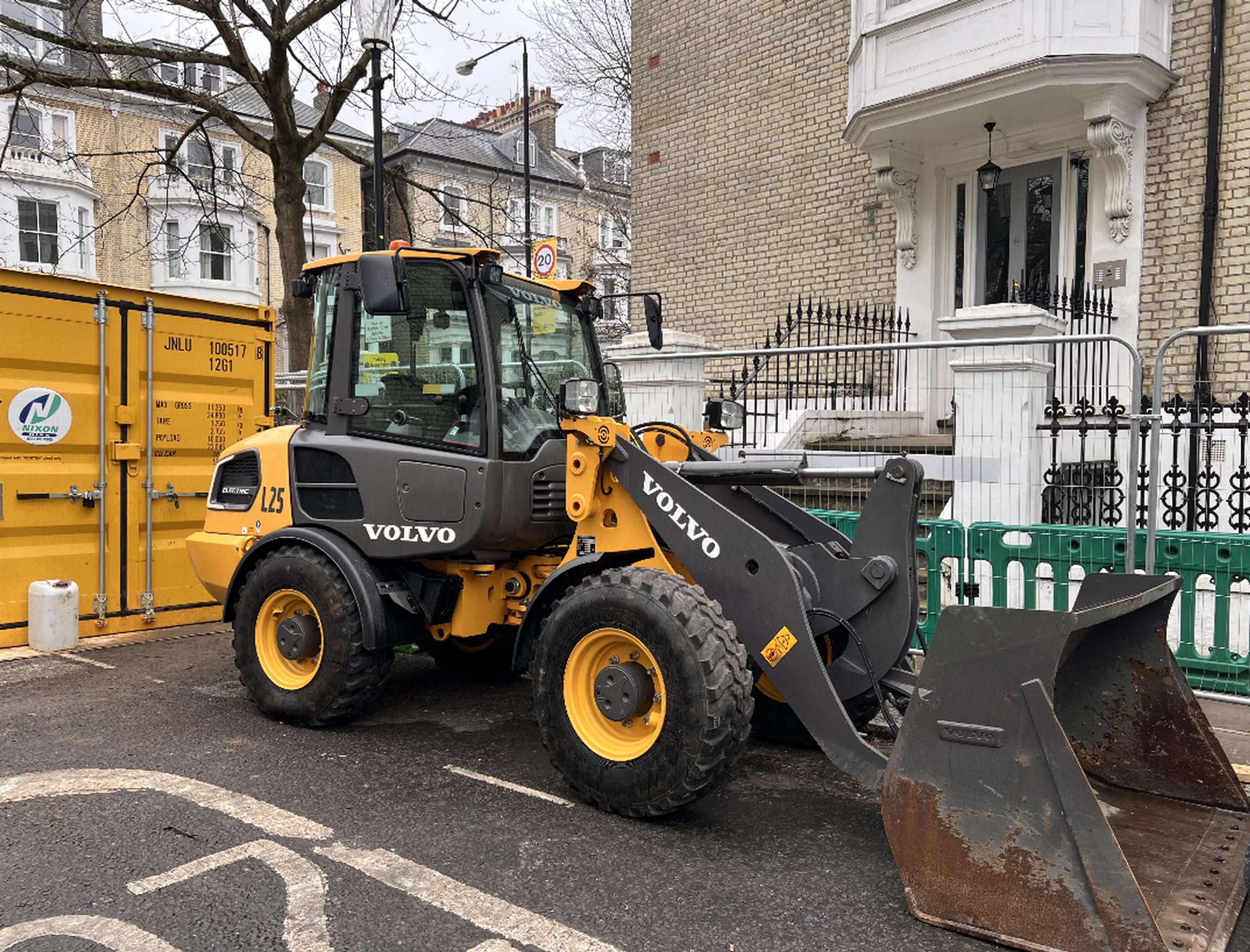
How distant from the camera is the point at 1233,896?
3180 millimetres

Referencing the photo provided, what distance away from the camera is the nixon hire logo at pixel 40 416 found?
6.66 m

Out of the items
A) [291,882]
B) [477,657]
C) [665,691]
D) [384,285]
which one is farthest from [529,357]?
[291,882]

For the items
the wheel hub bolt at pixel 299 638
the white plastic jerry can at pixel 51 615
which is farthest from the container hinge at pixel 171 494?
the wheel hub bolt at pixel 299 638

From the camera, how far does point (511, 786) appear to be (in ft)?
14.3

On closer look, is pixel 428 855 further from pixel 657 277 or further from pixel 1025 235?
pixel 657 277

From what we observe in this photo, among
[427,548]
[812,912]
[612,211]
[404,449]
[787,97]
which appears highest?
[612,211]

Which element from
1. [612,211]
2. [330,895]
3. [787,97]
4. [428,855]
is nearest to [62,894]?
[330,895]

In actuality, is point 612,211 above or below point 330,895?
above

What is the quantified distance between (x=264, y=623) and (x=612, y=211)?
28.7m

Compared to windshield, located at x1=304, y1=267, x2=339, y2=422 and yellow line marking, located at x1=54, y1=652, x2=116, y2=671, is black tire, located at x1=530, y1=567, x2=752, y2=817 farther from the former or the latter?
yellow line marking, located at x1=54, y1=652, x2=116, y2=671

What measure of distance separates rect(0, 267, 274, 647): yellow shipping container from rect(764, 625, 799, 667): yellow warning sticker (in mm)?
4475

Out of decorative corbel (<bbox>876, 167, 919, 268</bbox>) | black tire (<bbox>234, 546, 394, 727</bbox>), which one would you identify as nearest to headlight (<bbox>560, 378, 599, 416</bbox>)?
black tire (<bbox>234, 546, 394, 727</bbox>)

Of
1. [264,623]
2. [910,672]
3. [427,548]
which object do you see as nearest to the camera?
[910,672]

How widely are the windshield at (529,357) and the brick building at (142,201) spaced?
24764 mm
